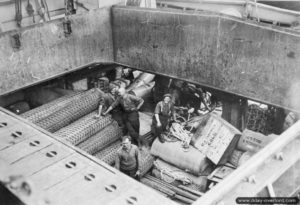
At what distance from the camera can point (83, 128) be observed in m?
6.95

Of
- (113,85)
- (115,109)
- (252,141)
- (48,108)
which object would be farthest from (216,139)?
(48,108)

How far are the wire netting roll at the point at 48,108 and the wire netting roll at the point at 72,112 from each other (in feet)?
0.25

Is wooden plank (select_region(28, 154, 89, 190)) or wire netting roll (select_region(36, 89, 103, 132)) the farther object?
wire netting roll (select_region(36, 89, 103, 132))

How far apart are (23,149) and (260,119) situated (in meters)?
4.93

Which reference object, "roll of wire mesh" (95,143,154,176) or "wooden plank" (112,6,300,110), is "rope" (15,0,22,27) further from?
"roll of wire mesh" (95,143,154,176)

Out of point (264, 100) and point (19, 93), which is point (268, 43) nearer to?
point (264, 100)

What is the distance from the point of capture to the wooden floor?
10.3 feet

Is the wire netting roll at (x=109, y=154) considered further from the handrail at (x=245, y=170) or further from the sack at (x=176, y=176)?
the handrail at (x=245, y=170)

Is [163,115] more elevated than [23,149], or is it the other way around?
[23,149]

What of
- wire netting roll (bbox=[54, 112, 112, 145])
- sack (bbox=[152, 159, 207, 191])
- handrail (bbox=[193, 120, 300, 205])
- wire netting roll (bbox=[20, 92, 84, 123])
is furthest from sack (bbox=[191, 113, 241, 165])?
handrail (bbox=[193, 120, 300, 205])

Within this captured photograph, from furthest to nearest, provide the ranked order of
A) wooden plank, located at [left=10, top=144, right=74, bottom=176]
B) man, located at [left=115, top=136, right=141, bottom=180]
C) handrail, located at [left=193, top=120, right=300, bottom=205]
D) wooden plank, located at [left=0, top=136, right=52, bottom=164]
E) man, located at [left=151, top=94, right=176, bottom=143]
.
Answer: man, located at [left=151, top=94, right=176, bottom=143], man, located at [left=115, top=136, right=141, bottom=180], wooden plank, located at [left=0, top=136, right=52, bottom=164], wooden plank, located at [left=10, top=144, right=74, bottom=176], handrail, located at [left=193, top=120, right=300, bottom=205]

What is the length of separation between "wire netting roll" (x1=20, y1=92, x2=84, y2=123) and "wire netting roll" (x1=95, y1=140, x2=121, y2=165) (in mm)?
1194

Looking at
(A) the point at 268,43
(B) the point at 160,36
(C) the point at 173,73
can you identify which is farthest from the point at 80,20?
(A) the point at 268,43

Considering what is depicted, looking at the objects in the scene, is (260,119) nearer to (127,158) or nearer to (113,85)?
(127,158)
